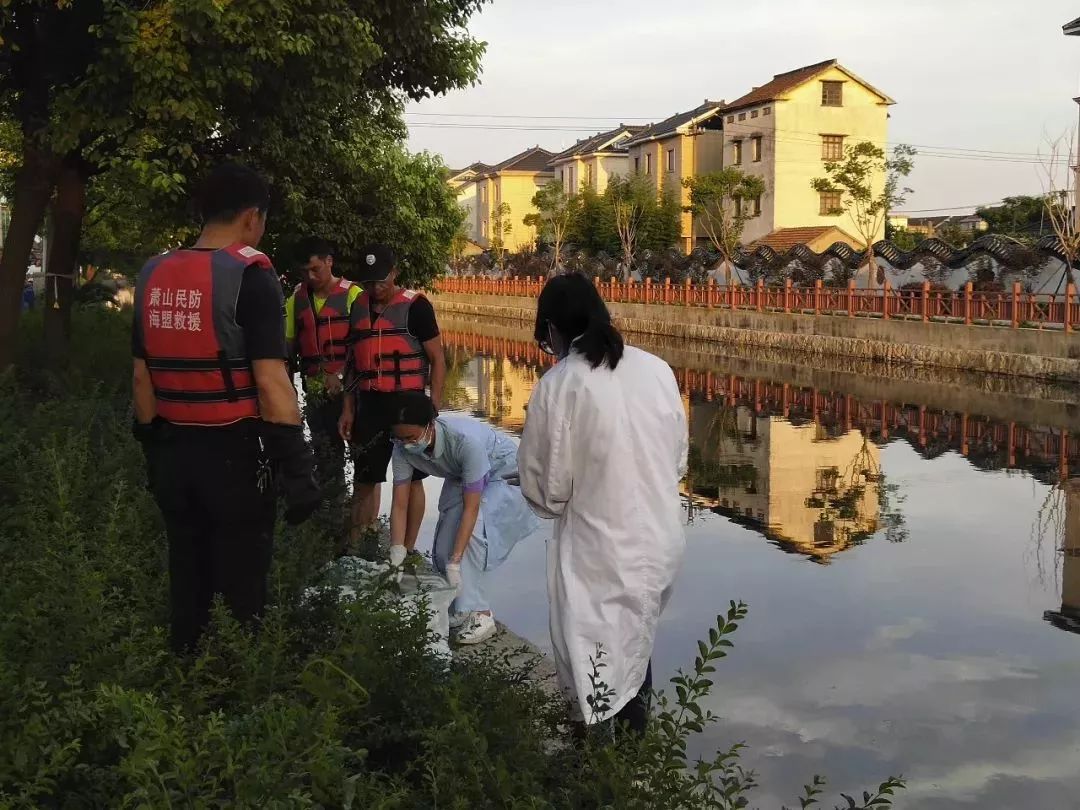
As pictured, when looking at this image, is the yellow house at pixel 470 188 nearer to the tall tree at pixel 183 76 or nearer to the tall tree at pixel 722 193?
the tall tree at pixel 722 193

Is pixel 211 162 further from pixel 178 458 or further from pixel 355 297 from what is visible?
pixel 178 458

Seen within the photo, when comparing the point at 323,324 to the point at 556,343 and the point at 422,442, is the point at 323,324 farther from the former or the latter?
the point at 556,343

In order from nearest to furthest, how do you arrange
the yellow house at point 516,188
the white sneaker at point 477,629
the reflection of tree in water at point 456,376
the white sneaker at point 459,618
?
the white sneaker at point 477,629, the white sneaker at point 459,618, the reflection of tree in water at point 456,376, the yellow house at point 516,188

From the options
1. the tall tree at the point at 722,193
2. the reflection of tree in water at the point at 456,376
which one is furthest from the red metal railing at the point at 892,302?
the tall tree at the point at 722,193

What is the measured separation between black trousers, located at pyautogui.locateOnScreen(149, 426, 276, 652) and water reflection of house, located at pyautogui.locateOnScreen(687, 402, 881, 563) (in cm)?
629

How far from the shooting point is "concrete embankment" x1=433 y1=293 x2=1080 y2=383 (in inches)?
966

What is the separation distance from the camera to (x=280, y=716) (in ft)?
9.57

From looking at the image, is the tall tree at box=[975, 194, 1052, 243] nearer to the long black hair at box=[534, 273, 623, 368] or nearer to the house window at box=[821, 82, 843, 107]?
the house window at box=[821, 82, 843, 107]

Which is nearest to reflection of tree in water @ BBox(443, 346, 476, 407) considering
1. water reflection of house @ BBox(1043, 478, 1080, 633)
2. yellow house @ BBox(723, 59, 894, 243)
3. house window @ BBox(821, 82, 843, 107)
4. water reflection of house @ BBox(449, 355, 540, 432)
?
water reflection of house @ BBox(449, 355, 540, 432)

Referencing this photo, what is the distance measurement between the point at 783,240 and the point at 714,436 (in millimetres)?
40263

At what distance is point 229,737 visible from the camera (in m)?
3.04

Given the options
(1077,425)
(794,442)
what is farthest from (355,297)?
Result: (1077,425)

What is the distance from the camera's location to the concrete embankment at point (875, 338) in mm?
24547

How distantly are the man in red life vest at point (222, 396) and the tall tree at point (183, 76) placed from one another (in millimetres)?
5942
